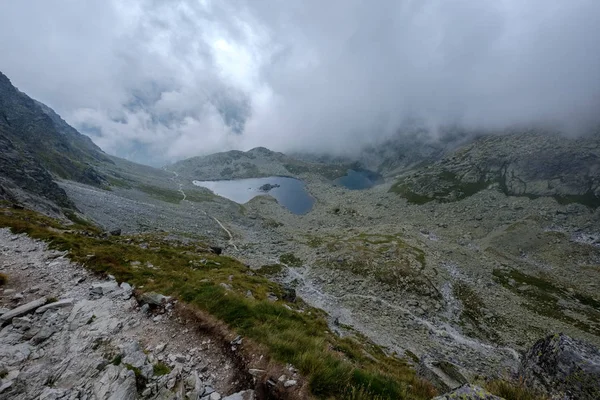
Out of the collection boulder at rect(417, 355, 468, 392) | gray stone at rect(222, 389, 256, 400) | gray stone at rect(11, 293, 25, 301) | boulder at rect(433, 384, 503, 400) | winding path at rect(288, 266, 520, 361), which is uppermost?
boulder at rect(433, 384, 503, 400)

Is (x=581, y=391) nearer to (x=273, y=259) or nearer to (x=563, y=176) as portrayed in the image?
(x=273, y=259)

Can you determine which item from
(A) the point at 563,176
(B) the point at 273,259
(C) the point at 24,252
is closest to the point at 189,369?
(C) the point at 24,252

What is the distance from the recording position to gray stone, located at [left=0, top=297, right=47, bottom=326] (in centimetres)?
932

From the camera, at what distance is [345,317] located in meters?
35.5

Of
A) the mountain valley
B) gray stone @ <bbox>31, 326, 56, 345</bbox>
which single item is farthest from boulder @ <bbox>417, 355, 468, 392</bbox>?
gray stone @ <bbox>31, 326, 56, 345</bbox>

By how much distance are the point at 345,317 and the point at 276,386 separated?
32.1 meters

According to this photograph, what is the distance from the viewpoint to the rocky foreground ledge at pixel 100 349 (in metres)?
6.87

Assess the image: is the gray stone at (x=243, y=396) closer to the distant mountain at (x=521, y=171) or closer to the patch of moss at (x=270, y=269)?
the patch of moss at (x=270, y=269)

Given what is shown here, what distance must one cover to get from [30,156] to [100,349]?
10011 centimetres

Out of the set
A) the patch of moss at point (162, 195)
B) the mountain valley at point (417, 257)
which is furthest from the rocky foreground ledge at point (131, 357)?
the patch of moss at point (162, 195)

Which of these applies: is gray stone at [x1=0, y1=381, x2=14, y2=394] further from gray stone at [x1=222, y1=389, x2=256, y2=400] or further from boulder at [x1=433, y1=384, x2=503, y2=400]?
boulder at [x1=433, y1=384, x2=503, y2=400]

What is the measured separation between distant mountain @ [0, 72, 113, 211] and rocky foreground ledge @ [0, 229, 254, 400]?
48.9 meters

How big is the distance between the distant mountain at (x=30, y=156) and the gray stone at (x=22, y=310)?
4900 cm

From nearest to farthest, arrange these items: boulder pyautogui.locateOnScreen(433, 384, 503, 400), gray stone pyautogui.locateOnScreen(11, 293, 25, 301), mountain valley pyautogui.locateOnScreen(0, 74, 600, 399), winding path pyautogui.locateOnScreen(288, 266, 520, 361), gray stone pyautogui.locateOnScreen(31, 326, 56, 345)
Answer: boulder pyautogui.locateOnScreen(433, 384, 503, 400) → gray stone pyautogui.locateOnScreen(31, 326, 56, 345) → gray stone pyautogui.locateOnScreen(11, 293, 25, 301) → mountain valley pyautogui.locateOnScreen(0, 74, 600, 399) → winding path pyautogui.locateOnScreen(288, 266, 520, 361)
